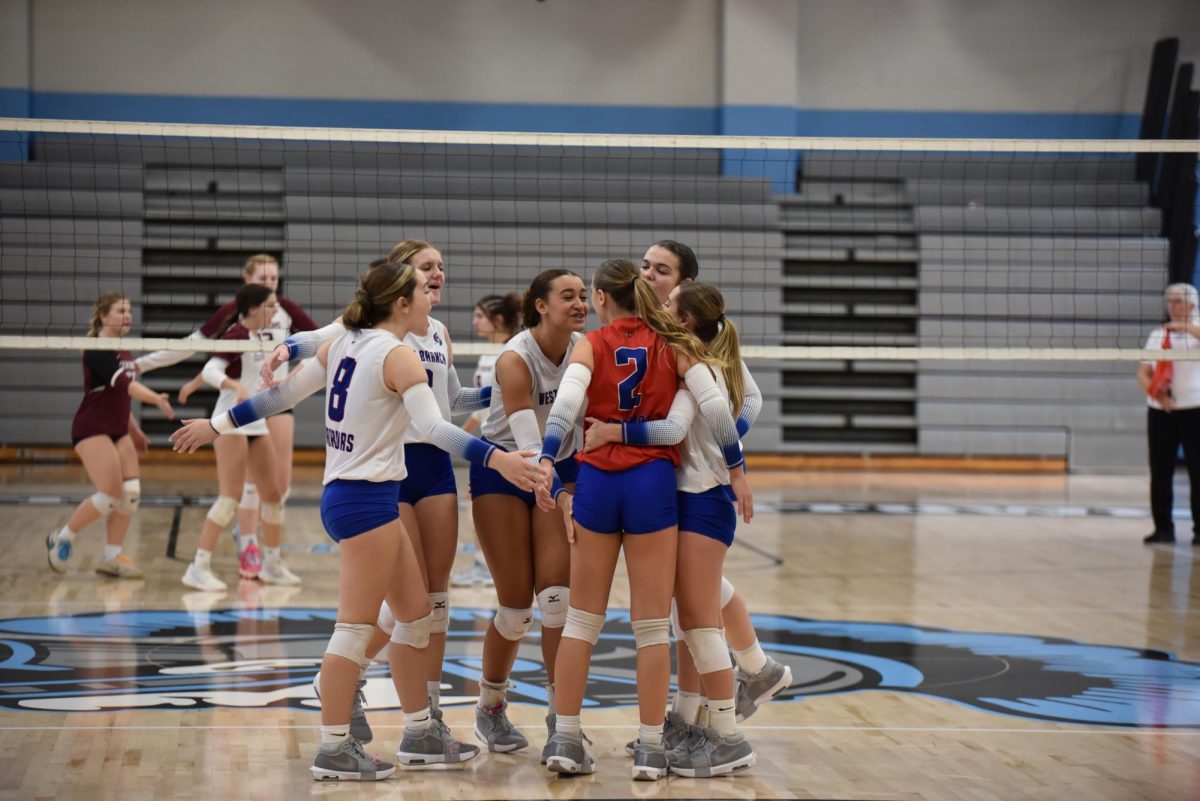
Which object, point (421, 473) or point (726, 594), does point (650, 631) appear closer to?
point (726, 594)

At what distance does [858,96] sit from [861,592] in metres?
9.62

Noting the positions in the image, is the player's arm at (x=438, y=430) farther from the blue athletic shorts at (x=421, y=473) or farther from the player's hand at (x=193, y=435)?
the player's hand at (x=193, y=435)

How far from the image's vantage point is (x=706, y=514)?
4047 mm

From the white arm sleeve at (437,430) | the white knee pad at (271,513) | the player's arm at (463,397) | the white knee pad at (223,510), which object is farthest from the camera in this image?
the white knee pad at (271,513)

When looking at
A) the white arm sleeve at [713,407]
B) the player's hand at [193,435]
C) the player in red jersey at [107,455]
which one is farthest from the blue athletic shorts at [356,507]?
the player in red jersey at [107,455]

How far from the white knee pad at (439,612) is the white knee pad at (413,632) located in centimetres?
20

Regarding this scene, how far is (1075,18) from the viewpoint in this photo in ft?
51.8

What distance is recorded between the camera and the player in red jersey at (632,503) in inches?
155

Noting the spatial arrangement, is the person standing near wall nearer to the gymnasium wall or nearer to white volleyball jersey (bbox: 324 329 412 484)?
the gymnasium wall

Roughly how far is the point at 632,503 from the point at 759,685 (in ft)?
3.22

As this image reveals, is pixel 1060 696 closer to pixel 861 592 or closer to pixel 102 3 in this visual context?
pixel 861 592

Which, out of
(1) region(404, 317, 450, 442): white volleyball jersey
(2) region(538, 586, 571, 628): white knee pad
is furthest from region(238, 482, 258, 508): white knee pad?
(2) region(538, 586, 571, 628): white knee pad

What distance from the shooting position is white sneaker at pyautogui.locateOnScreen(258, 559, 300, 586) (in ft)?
24.3

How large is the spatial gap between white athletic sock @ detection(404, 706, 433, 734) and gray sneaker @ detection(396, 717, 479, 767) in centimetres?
1
